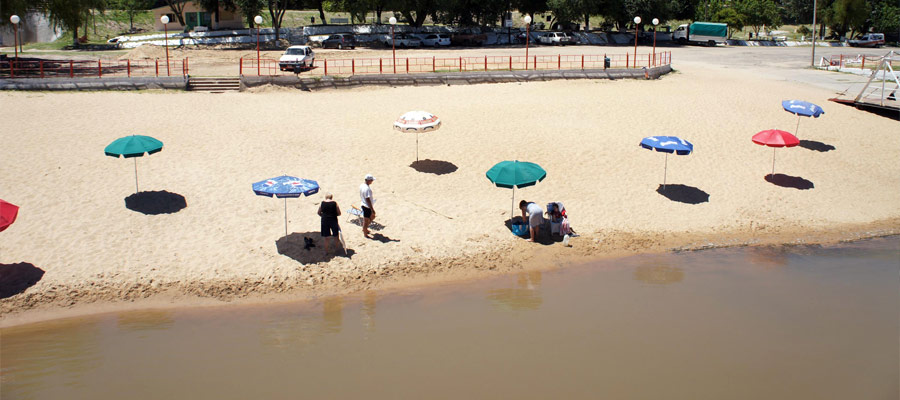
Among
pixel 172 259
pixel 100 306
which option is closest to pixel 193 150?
pixel 172 259

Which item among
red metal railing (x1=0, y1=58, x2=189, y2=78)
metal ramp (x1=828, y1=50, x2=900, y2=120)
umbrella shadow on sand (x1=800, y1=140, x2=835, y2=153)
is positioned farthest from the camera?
red metal railing (x1=0, y1=58, x2=189, y2=78)

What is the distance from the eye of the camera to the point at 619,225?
52.5 feet

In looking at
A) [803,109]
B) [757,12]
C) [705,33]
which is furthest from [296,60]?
[757,12]

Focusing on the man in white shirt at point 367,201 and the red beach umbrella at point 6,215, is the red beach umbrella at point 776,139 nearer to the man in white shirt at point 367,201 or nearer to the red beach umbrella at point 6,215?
the man in white shirt at point 367,201

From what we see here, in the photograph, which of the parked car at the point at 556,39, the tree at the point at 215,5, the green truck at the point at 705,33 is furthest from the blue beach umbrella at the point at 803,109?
the tree at the point at 215,5

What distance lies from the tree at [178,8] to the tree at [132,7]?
4191 millimetres

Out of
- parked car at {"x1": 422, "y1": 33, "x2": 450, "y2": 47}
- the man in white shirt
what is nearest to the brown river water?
the man in white shirt

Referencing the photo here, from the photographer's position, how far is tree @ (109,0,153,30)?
59188 mm

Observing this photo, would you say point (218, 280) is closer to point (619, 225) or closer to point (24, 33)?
point (619, 225)

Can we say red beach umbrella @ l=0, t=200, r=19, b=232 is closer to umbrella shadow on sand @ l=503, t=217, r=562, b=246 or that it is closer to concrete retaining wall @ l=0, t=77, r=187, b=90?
umbrella shadow on sand @ l=503, t=217, r=562, b=246

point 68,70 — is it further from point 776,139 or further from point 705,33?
point 705,33

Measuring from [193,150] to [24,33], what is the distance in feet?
105

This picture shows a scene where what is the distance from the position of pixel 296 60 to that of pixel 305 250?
63.7 feet

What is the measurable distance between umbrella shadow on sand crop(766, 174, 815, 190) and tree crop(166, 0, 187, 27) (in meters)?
48.5
